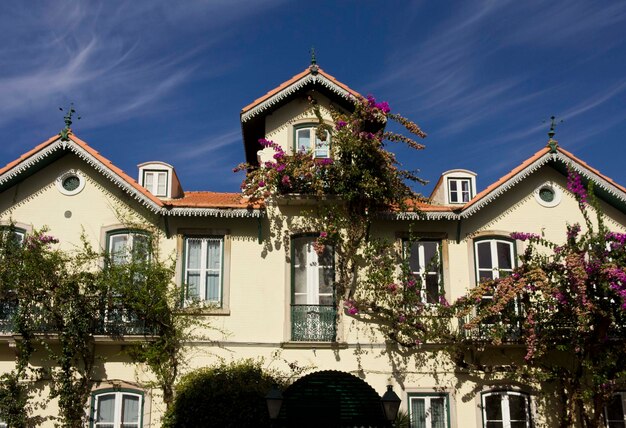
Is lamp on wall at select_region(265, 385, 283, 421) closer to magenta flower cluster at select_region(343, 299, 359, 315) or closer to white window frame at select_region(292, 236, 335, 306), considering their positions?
magenta flower cluster at select_region(343, 299, 359, 315)

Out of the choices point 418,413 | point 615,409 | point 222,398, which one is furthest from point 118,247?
point 615,409

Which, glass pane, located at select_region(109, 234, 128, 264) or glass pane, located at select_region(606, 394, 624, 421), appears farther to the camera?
glass pane, located at select_region(109, 234, 128, 264)

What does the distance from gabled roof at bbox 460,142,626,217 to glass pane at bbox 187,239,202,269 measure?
6.81m

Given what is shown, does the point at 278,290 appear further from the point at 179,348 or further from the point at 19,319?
the point at 19,319

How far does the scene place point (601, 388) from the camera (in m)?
16.8

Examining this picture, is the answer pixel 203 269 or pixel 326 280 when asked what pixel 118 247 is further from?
pixel 326 280

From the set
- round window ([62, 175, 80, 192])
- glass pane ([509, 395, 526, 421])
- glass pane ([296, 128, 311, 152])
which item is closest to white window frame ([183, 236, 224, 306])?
round window ([62, 175, 80, 192])

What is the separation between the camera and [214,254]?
18938 millimetres

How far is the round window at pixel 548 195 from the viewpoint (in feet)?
64.7

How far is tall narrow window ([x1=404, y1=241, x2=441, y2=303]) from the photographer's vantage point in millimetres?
18859

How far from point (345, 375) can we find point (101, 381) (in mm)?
5902

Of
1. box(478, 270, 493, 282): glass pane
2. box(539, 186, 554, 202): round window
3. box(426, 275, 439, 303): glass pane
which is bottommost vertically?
box(426, 275, 439, 303): glass pane

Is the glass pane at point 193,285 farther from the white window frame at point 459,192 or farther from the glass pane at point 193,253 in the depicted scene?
the white window frame at point 459,192

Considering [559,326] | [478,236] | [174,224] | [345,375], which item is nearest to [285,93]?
[174,224]
